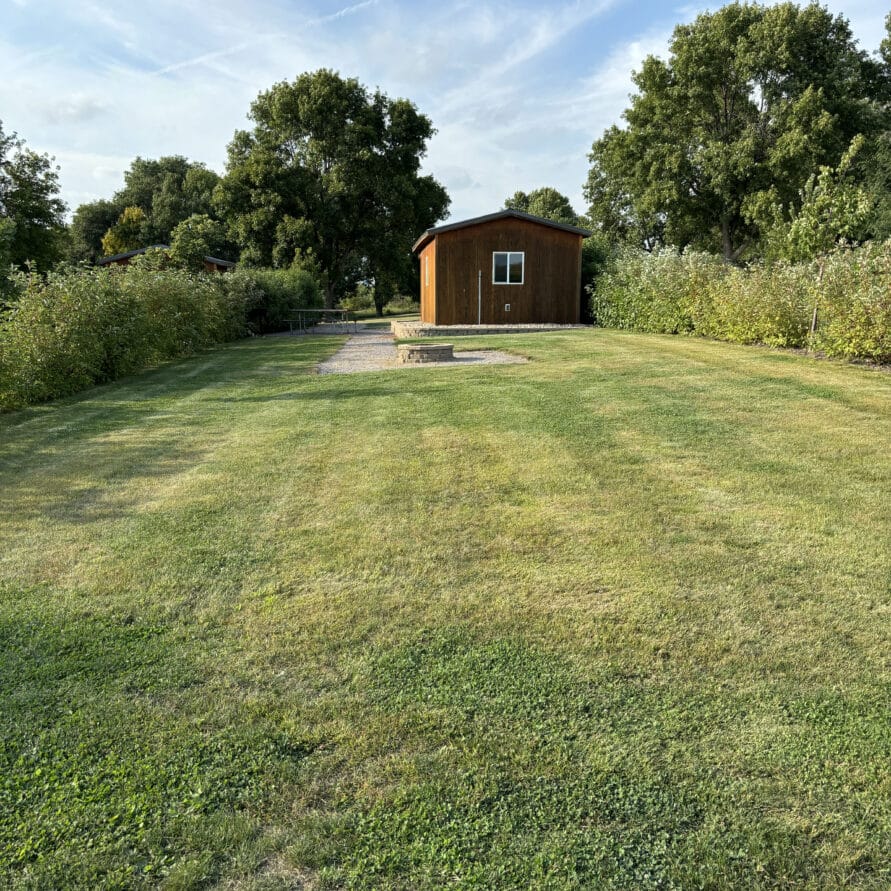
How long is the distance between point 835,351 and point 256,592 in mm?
9200

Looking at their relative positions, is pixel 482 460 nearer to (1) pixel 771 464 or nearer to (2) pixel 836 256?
(1) pixel 771 464

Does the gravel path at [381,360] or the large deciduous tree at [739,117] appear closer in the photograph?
the gravel path at [381,360]

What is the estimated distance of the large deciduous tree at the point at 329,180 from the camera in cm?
3203

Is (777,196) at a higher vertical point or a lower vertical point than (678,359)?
higher

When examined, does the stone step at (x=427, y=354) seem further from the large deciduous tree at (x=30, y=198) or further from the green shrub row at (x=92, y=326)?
the large deciduous tree at (x=30, y=198)

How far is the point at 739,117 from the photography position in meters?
29.2

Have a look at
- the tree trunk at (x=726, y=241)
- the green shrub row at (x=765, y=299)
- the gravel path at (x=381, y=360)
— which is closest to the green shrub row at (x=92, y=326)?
the gravel path at (x=381, y=360)

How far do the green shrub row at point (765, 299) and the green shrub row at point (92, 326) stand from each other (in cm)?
1030

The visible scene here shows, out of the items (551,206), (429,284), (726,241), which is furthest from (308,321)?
(551,206)

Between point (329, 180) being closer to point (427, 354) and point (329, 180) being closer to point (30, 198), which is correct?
point (30, 198)

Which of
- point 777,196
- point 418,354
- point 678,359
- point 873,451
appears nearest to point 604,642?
point 873,451

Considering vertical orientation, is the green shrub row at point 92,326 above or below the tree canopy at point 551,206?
below

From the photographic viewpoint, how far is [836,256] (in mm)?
9453

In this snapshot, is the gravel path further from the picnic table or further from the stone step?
the picnic table
